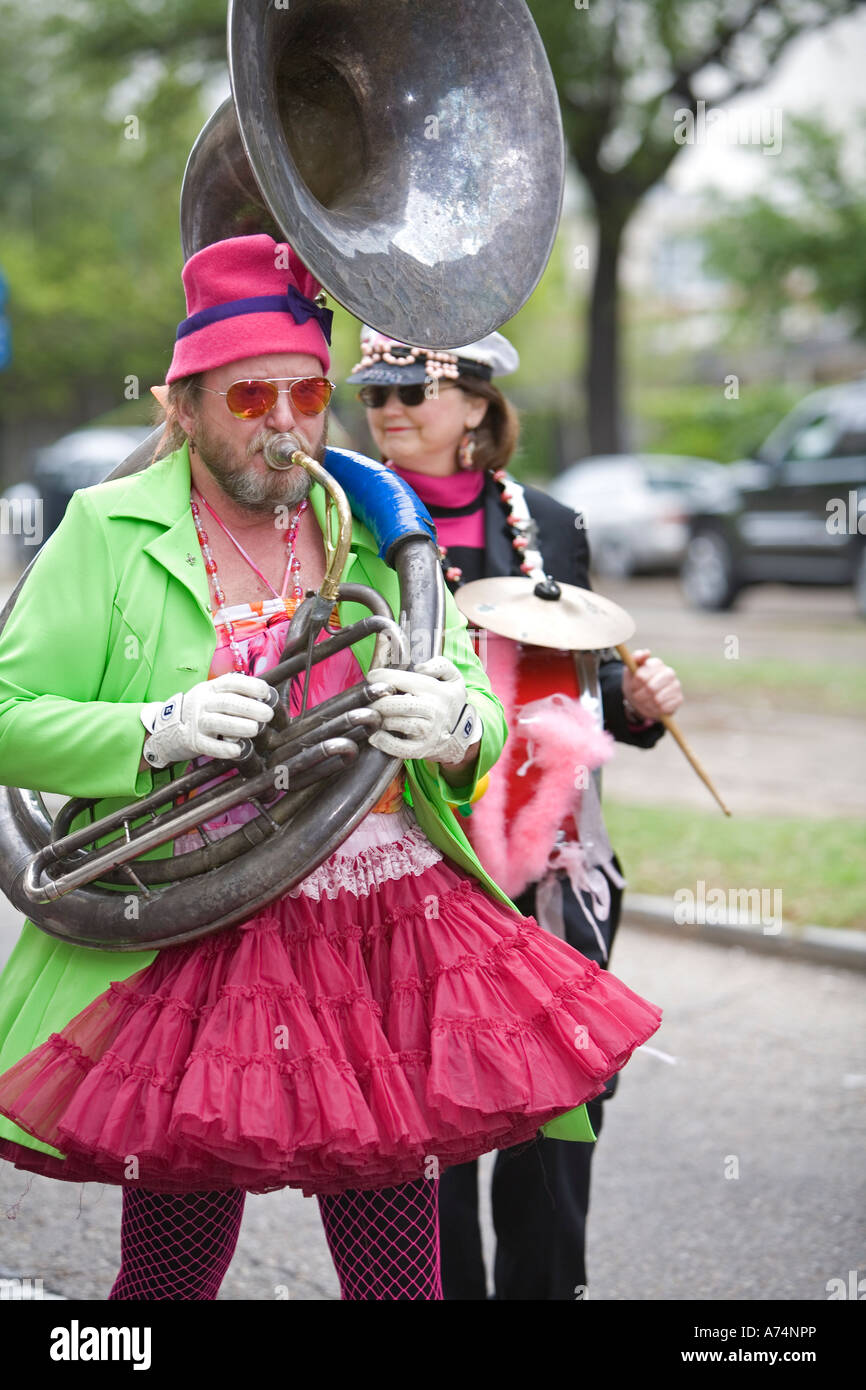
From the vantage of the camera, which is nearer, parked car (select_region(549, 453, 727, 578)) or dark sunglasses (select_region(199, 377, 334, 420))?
dark sunglasses (select_region(199, 377, 334, 420))

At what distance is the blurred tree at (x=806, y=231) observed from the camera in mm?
21375

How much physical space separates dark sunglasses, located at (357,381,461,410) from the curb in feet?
10.6

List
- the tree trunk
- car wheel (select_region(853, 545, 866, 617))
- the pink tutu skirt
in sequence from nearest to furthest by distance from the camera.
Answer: the pink tutu skirt
car wheel (select_region(853, 545, 866, 617))
the tree trunk

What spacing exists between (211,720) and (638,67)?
47.5 feet

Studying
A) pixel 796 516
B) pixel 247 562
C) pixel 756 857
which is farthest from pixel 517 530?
pixel 796 516

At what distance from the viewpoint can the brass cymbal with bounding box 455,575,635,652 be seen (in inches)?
117

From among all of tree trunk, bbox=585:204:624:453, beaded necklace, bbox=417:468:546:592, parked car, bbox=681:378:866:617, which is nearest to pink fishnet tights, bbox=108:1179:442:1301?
beaded necklace, bbox=417:468:546:592

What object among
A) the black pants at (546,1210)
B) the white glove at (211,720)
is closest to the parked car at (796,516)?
the black pants at (546,1210)

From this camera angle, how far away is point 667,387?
1791 inches

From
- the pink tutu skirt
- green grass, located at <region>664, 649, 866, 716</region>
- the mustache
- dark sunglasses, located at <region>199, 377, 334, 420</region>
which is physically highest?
dark sunglasses, located at <region>199, 377, 334, 420</region>

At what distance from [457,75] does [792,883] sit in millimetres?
4309

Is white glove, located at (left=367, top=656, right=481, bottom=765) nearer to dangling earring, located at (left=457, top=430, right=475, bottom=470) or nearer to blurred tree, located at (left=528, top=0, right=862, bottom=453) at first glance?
dangling earring, located at (left=457, top=430, right=475, bottom=470)
